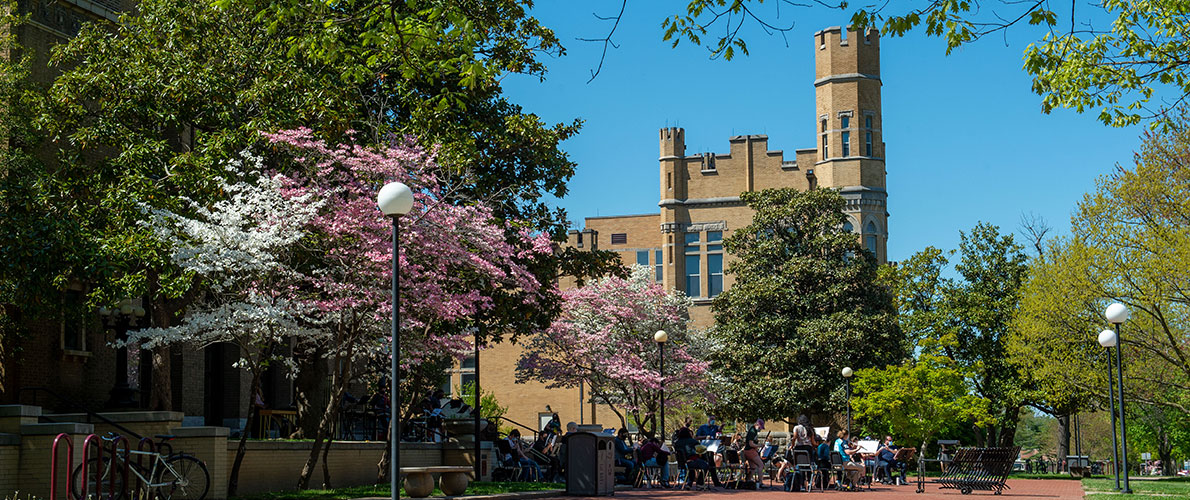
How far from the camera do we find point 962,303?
45188 mm

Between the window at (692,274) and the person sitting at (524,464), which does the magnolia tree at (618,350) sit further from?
the window at (692,274)

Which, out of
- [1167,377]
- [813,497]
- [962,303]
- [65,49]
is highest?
[65,49]

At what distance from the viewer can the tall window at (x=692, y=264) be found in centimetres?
6266

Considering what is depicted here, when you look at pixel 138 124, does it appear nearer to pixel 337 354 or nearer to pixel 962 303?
pixel 337 354

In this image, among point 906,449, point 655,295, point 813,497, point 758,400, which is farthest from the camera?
point 655,295

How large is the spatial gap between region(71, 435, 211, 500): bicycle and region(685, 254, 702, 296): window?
154 feet

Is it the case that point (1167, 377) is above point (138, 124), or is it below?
below

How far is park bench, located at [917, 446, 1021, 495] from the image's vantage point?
23391 millimetres

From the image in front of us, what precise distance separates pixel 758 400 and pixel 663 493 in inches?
850

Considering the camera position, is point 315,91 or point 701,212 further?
point 701,212

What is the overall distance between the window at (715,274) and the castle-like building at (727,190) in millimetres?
53

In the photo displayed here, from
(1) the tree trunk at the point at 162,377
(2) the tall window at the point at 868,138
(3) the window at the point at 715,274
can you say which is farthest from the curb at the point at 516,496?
(3) the window at the point at 715,274

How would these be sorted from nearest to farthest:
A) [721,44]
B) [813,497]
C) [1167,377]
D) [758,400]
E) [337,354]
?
[721,44]
[337,354]
[813,497]
[1167,377]
[758,400]

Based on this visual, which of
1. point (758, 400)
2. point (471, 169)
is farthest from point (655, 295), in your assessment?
point (471, 169)
